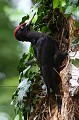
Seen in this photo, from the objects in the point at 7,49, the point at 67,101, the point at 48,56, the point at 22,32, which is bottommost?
the point at 67,101

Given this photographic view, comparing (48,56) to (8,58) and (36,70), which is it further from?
(8,58)

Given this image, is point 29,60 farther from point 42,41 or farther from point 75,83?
point 75,83

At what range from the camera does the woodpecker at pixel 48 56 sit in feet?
5.97

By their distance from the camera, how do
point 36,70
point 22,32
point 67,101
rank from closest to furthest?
point 67,101, point 22,32, point 36,70

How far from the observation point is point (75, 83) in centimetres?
173

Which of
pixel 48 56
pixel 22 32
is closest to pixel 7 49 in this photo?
pixel 22 32

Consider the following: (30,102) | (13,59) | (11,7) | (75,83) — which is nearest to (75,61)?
(75,83)

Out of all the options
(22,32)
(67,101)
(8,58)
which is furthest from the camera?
(8,58)

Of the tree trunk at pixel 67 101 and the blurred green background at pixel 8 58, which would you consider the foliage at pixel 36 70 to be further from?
the blurred green background at pixel 8 58

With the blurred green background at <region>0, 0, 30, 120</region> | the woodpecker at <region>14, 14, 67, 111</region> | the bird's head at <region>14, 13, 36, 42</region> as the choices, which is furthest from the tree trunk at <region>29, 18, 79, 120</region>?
the blurred green background at <region>0, 0, 30, 120</region>

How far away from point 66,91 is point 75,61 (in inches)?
6.0

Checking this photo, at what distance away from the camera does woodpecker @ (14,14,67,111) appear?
1.82 meters

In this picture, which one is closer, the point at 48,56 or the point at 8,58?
the point at 48,56

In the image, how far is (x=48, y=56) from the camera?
183 centimetres
